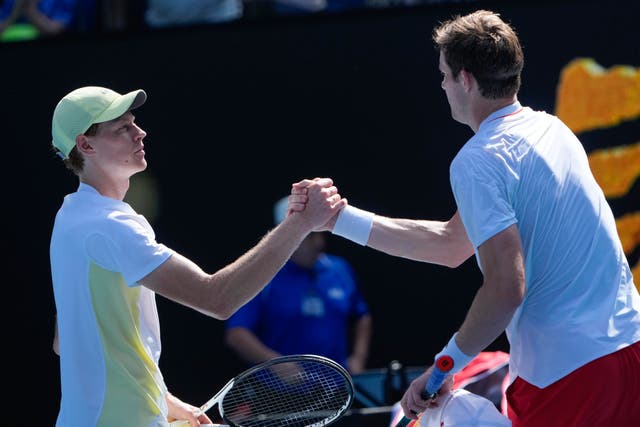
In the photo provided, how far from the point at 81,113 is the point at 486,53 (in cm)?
117

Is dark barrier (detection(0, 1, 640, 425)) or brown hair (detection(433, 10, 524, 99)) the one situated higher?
brown hair (detection(433, 10, 524, 99))

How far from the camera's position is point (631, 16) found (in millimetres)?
5426

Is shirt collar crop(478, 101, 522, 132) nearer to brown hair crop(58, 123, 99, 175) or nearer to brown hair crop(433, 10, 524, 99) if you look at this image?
brown hair crop(433, 10, 524, 99)

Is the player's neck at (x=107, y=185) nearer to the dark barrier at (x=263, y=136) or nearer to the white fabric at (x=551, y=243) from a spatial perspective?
the white fabric at (x=551, y=243)

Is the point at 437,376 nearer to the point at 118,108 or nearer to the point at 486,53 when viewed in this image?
the point at 486,53

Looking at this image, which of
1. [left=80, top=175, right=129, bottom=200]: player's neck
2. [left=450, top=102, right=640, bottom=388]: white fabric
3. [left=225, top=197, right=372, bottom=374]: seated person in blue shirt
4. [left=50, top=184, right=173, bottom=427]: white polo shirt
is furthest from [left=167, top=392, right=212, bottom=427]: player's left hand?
[left=225, top=197, right=372, bottom=374]: seated person in blue shirt

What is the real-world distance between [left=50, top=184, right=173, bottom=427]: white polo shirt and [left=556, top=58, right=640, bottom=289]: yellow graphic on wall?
306 cm

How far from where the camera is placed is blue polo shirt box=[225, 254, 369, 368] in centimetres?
532

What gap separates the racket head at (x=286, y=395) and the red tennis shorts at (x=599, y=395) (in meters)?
0.70

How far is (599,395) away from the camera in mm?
2861

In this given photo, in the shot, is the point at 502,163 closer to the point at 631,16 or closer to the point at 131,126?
the point at 131,126

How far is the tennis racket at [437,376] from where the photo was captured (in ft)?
9.61

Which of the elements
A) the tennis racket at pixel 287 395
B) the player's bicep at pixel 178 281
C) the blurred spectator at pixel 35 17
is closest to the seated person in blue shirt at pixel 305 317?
the tennis racket at pixel 287 395

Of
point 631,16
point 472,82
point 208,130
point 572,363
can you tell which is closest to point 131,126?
point 472,82
